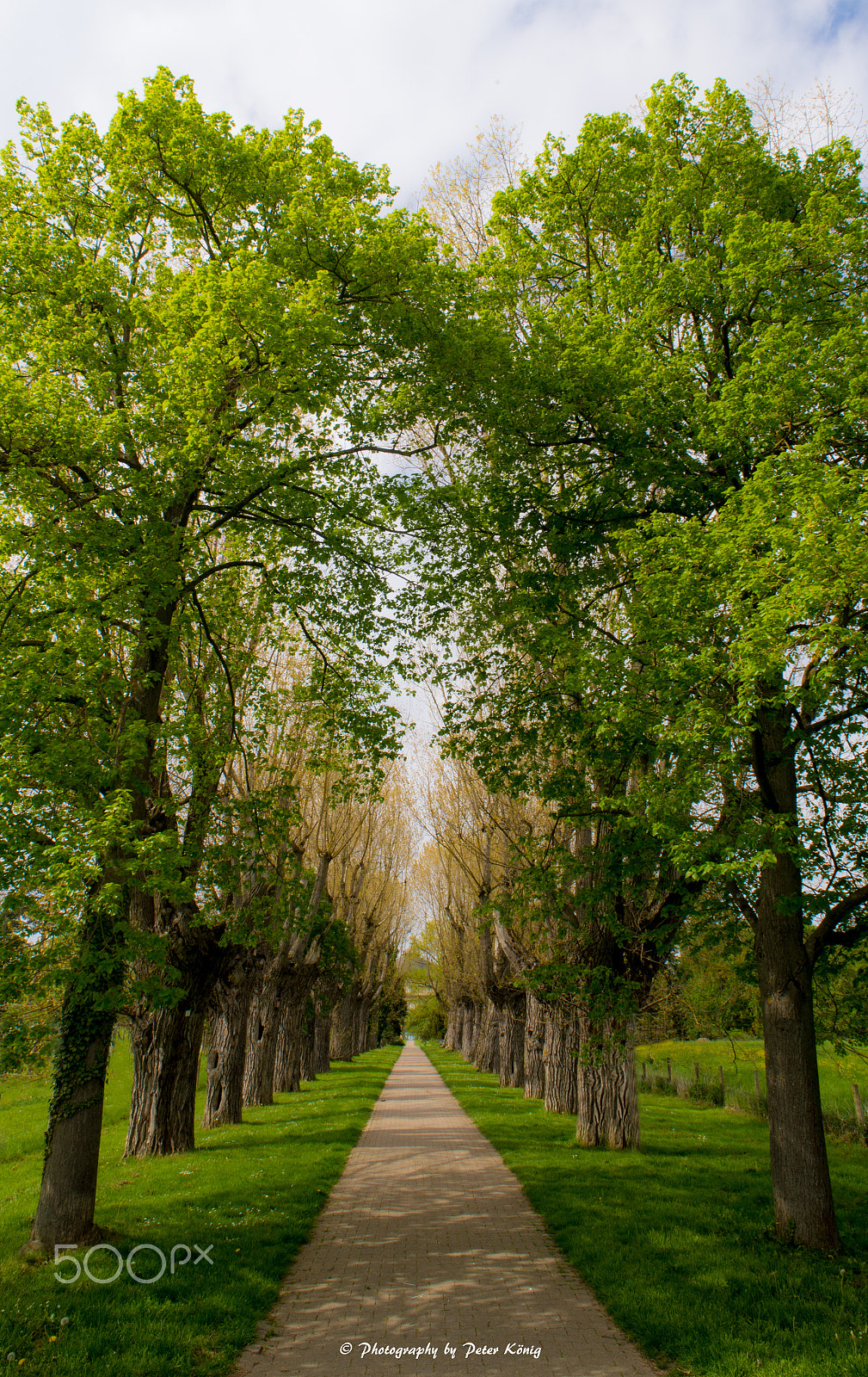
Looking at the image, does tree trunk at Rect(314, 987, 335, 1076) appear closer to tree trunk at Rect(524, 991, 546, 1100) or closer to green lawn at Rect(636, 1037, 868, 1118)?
tree trunk at Rect(524, 991, 546, 1100)

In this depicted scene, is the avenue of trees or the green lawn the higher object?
the avenue of trees

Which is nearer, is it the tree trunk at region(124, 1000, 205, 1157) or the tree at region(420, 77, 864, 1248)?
the tree at region(420, 77, 864, 1248)

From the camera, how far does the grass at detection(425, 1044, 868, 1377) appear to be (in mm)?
5473

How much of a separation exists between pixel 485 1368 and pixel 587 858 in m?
6.03

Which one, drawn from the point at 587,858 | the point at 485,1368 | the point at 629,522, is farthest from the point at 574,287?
the point at 485,1368

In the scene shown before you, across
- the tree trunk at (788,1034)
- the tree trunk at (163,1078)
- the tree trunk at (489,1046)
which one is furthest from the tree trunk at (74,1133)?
the tree trunk at (489,1046)

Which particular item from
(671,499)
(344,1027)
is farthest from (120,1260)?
(344,1027)

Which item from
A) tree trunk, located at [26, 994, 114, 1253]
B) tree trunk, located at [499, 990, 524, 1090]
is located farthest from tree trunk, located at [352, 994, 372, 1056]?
tree trunk, located at [26, 994, 114, 1253]

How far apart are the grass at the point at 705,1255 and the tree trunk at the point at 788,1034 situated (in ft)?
1.17

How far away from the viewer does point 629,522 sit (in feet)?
32.6

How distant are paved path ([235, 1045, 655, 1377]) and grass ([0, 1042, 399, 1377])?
0.33 meters

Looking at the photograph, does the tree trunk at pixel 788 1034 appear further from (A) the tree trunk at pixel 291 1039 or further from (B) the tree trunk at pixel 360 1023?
(B) the tree trunk at pixel 360 1023

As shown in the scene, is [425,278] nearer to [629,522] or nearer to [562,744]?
[629,522]

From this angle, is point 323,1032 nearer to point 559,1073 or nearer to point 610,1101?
point 559,1073
